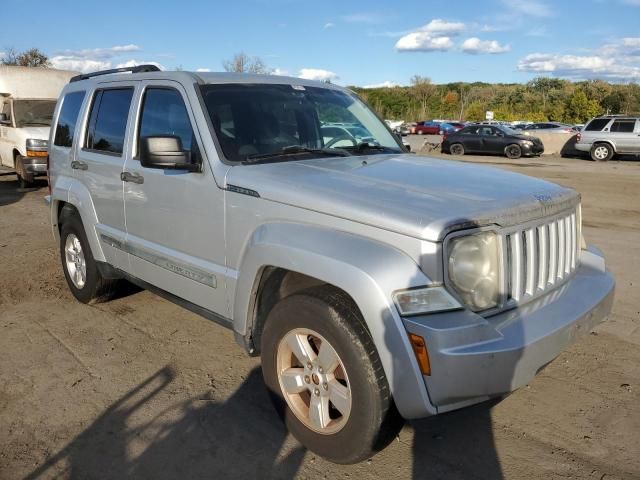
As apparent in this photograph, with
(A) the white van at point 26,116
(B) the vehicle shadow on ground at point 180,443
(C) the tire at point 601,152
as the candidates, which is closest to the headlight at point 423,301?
(B) the vehicle shadow on ground at point 180,443

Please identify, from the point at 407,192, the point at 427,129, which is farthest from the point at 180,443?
the point at 427,129

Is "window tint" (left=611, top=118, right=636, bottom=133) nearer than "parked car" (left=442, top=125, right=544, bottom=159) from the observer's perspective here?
Yes

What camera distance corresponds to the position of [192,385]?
3828 millimetres

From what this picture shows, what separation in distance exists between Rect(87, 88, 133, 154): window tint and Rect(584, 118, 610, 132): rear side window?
2336cm

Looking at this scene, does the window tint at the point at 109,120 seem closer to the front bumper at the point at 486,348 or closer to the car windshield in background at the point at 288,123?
the car windshield in background at the point at 288,123

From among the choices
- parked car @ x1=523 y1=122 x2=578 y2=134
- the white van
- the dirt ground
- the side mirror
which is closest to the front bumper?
the dirt ground

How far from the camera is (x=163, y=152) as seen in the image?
3480 mm

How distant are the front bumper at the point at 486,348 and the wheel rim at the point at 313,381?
1.64 feet

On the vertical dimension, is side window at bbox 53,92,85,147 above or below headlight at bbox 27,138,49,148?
above

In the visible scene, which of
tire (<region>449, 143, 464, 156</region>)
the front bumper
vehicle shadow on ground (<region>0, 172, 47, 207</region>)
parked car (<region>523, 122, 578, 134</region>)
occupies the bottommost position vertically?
vehicle shadow on ground (<region>0, 172, 47, 207</region>)

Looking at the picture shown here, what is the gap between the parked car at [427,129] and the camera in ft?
167

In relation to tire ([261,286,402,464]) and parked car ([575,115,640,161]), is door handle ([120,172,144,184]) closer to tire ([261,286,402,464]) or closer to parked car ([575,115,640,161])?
tire ([261,286,402,464])

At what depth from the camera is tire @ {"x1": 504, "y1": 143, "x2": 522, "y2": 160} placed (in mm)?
25094

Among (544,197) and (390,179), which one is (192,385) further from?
(544,197)
